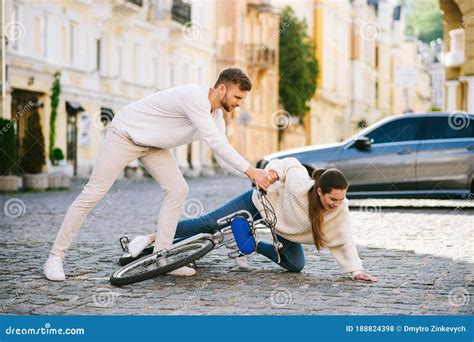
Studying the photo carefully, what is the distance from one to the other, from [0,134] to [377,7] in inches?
2970

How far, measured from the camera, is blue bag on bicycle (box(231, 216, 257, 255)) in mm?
7133

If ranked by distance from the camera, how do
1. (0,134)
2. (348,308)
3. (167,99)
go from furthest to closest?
(0,134) < (167,99) < (348,308)

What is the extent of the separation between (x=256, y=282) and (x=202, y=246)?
1.58 feet

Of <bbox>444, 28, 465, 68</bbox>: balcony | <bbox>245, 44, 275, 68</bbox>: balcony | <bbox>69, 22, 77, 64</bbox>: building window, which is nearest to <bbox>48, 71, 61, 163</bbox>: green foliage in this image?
<bbox>69, 22, 77, 64</bbox>: building window

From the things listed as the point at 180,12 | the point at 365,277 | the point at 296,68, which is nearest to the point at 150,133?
the point at 365,277

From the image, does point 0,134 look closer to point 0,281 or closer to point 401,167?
point 401,167

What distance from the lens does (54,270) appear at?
23.6 ft

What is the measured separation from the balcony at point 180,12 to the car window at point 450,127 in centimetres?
2769

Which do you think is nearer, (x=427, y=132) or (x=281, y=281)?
(x=281, y=281)

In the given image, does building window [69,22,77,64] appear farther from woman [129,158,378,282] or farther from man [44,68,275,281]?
man [44,68,275,281]

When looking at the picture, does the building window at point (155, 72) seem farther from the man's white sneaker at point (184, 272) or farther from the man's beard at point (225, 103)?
the man's beard at point (225, 103)

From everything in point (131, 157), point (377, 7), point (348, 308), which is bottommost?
point (348, 308)

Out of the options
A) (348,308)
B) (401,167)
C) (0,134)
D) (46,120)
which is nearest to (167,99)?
(348,308)
